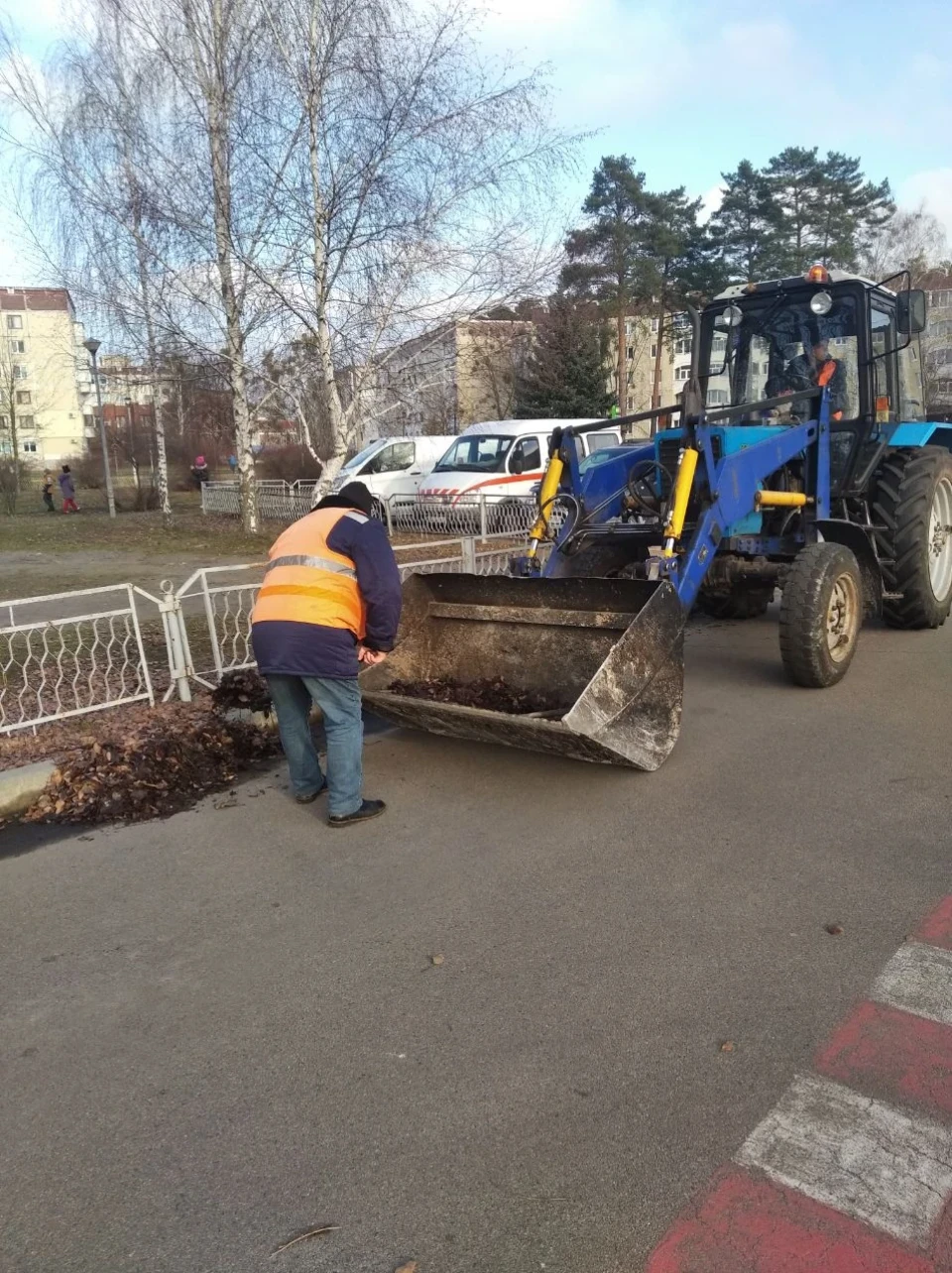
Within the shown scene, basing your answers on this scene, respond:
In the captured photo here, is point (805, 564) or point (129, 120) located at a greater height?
point (129, 120)

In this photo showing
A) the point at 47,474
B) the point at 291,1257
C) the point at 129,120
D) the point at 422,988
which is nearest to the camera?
the point at 291,1257

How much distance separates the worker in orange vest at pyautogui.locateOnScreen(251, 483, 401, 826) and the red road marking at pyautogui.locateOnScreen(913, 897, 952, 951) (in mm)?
2509

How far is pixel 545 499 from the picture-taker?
678 cm

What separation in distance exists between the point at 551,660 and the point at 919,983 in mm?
2942

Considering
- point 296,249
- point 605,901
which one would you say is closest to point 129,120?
point 296,249

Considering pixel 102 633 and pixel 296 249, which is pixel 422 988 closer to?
pixel 102 633

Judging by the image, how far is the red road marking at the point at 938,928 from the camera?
344cm

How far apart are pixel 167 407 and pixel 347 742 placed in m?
26.8

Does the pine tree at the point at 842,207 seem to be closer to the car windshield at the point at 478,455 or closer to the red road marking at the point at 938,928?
the car windshield at the point at 478,455

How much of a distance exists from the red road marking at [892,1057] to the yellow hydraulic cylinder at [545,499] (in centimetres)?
413

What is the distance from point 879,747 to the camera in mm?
5496

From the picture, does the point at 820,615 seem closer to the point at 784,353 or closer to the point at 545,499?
the point at 545,499

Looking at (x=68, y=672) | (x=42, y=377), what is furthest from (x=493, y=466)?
(x=42, y=377)

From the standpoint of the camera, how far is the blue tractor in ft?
16.8
